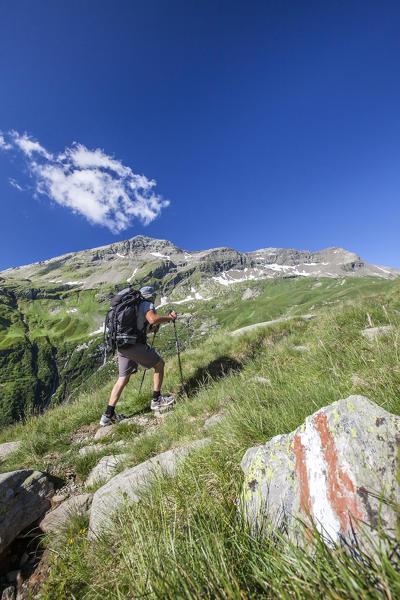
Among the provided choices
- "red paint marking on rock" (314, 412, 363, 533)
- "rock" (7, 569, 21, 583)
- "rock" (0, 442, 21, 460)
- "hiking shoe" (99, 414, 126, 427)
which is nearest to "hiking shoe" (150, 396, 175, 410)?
"hiking shoe" (99, 414, 126, 427)

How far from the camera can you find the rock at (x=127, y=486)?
2652 mm

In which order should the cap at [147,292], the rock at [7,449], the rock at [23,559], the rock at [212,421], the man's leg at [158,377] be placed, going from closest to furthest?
the rock at [23,559] < the rock at [212,421] < the rock at [7,449] < the man's leg at [158,377] < the cap at [147,292]

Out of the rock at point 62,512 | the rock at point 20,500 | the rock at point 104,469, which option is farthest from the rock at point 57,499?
the rock at point 104,469

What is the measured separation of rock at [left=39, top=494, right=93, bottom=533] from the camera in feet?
9.95

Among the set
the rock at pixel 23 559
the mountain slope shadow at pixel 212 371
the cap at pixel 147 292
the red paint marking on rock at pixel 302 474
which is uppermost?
the cap at pixel 147 292

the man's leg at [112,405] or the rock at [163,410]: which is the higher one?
the man's leg at [112,405]

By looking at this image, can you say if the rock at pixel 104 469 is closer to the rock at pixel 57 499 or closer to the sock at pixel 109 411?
the rock at pixel 57 499

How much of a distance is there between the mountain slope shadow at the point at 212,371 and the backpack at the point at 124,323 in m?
2.41

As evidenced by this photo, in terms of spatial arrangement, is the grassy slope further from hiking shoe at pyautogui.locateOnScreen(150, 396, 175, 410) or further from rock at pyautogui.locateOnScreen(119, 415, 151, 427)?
hiking shoe at pyautogui.locateOnScreen(150, 396, 175, 410)

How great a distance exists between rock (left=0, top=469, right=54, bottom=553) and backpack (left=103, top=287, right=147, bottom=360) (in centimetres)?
327

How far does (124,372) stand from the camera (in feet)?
22.2

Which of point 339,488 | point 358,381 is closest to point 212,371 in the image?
point 358,381

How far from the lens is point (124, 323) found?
653cm

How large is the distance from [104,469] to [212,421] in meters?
2.20
